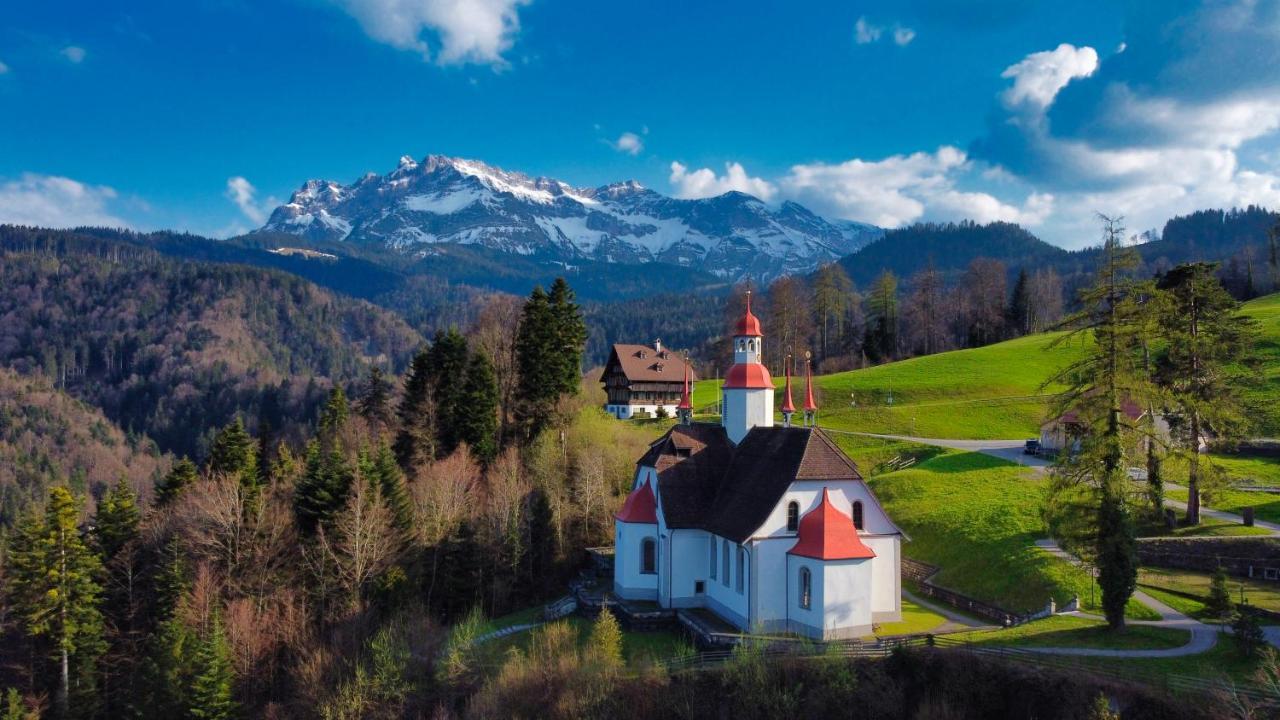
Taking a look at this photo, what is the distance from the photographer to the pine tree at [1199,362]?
3450 cm

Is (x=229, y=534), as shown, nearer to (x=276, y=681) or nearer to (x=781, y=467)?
(x=276, y=681)

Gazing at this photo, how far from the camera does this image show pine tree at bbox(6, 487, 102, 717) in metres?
38.5

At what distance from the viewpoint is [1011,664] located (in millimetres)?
25297

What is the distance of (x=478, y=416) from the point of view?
175ft

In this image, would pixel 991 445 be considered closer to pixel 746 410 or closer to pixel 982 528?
pixel 982 528

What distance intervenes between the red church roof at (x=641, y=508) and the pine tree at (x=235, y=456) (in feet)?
83.7

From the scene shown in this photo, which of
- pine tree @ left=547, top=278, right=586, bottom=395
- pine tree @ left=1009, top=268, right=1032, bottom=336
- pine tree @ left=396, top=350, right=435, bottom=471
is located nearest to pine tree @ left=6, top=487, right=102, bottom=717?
pine tree @ left=396, top=350, right=435, bottom=471

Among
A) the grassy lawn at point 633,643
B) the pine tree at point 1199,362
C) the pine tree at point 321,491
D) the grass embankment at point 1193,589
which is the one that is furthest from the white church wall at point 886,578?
the pine tree at point 321,491

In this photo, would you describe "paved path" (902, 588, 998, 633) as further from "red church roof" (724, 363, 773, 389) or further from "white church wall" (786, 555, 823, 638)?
"red church roof" (724, 363, 773, 389)

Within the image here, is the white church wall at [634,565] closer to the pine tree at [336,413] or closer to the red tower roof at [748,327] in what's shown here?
the red tower roof at [748,327]

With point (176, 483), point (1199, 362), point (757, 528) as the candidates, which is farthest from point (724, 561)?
point (176, 483)

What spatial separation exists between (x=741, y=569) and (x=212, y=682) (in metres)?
21.8

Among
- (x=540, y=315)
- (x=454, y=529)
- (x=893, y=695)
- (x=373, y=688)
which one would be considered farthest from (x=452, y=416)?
(x=893, y=695)

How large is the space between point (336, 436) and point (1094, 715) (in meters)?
51.3
